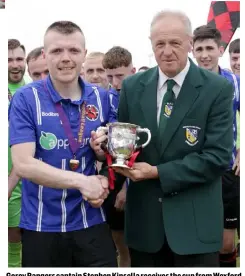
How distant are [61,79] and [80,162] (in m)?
0.54

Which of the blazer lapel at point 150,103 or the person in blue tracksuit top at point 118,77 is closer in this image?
the blazer lapel at point 150,103

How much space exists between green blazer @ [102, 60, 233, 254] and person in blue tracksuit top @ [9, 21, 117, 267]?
0.32m

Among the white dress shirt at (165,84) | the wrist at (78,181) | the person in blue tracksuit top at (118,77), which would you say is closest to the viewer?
the wrist at (78,181)

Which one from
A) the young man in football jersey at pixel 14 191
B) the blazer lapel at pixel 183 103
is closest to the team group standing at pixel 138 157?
the blazer lapel at pixel 183 103

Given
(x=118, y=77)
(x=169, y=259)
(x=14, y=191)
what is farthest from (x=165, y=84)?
(x=14, y=191)

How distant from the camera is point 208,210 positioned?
9.30 ft

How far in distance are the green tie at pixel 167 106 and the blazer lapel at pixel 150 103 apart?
1.5 inches

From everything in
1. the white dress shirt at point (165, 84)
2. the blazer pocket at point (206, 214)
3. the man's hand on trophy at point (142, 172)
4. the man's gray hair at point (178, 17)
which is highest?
the man's gray hair at point (178, 17)

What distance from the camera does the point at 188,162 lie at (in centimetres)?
273

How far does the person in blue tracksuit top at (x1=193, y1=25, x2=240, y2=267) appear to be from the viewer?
170 inches

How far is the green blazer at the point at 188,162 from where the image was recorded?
108 inches

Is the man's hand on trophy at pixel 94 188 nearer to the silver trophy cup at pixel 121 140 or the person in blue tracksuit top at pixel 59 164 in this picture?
the person in blue tracksuit top at pixel 59 164

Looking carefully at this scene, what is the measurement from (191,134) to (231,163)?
5.65 feet

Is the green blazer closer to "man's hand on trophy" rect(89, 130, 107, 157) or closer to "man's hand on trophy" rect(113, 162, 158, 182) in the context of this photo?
"man's hand on trophy" rect(113, 162, 158, 182)
